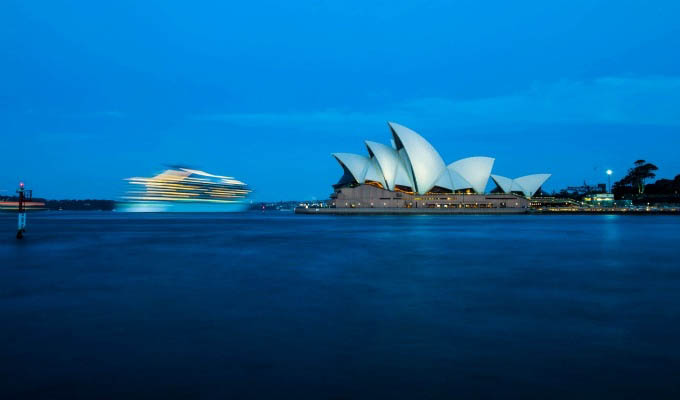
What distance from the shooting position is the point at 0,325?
25.6 ft

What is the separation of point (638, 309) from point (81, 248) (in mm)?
23341

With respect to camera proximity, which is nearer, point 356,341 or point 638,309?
point 356,341

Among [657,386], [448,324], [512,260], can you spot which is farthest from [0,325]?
[512,260]

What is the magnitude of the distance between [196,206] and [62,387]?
315 feet

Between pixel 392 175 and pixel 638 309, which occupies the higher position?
pixel 392 175

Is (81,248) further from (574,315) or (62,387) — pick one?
A: (574,315)

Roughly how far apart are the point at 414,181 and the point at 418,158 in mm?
6987

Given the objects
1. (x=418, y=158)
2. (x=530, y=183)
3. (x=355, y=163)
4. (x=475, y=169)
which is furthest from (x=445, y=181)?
(x=530, y=183)

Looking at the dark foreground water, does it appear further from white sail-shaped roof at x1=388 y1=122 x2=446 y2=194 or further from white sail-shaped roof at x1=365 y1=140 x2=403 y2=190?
white sail-shaped roof at x1=365 y1=140 x2=403 y2=190

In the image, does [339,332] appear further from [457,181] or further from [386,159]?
[457,181]

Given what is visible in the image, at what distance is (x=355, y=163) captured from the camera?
84.7 meters

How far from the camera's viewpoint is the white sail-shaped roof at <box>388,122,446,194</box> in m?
73.8

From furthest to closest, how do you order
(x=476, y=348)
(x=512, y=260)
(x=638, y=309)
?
(x=512, y=260)
(x=638, y=309)
(x=476, y=348)

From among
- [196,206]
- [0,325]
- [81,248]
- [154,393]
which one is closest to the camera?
[154,393]
